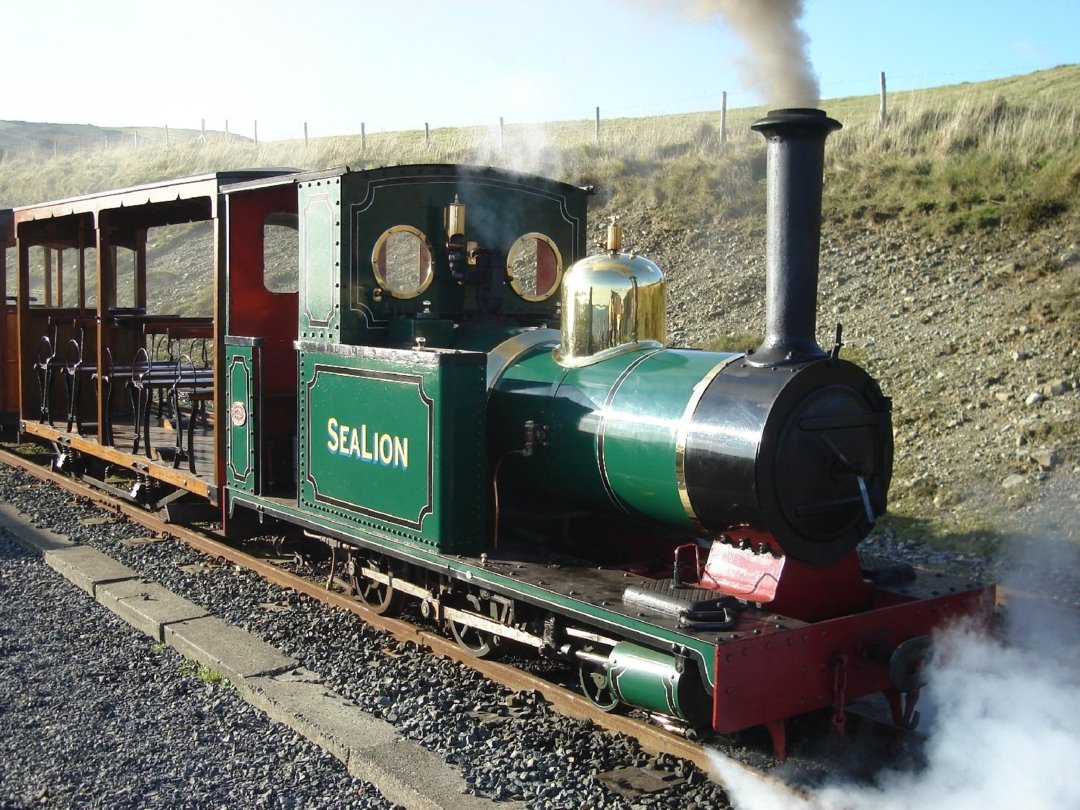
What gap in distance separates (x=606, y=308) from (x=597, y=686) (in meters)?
1.72

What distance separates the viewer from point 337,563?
20.8 ft

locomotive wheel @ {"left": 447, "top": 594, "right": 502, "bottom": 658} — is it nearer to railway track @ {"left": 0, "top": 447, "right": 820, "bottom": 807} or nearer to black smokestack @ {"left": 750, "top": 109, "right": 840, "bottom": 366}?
railway track @ {"left": 0, "top": 447, "right": 820, "bottom": 807}

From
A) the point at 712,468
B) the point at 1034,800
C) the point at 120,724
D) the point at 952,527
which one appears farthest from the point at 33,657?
the point at 952,527

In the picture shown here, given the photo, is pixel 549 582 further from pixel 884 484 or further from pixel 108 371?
pixel 108 371

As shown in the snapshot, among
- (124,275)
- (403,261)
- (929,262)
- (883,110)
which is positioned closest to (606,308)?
(403,261)

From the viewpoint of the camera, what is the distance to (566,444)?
4.95 meters

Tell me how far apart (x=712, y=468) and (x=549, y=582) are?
0.86m

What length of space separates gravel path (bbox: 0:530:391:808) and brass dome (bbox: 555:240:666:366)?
7.08ft

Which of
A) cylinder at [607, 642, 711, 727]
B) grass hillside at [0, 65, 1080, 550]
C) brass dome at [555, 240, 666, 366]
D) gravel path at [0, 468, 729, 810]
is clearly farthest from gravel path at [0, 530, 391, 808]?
grass hillside at [0, 65, 1080, 550]

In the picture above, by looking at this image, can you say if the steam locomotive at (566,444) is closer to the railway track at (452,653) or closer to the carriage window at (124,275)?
the railway track at (452,653)

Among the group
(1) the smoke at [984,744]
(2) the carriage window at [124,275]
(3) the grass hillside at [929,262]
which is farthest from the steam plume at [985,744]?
(2) the carriage window at [124,275]

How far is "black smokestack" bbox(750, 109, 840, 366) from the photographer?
4031 mm

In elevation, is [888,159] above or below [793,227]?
above

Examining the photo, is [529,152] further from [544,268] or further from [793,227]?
[793,227]
